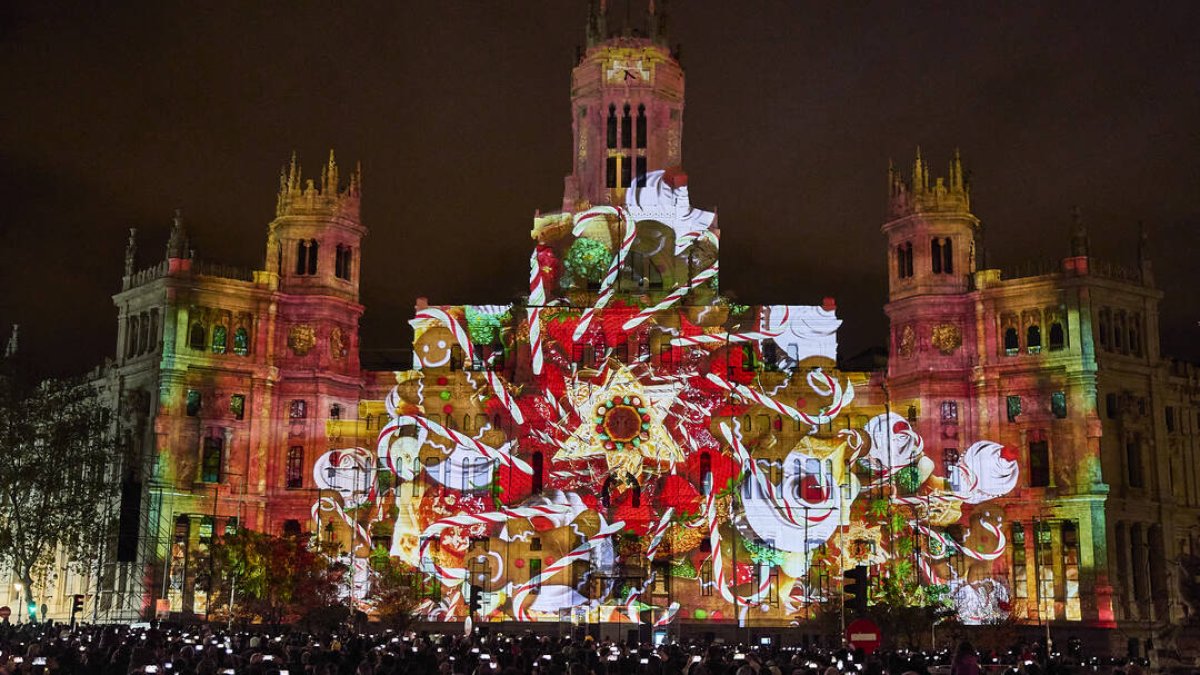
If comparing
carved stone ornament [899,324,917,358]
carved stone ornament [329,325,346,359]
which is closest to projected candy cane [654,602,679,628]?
carved stone ornament [899,324,917,358]

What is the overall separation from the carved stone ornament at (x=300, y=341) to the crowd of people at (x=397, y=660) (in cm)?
5094

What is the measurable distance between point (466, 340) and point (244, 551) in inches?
1135

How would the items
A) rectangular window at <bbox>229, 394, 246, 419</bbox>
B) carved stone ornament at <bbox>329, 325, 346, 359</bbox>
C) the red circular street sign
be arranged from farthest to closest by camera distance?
1. carved stone ornament at <bbox>329, 325, 346, 359</bbox>
2. rectangular window at <bbox>229, 394, 246, 419</bbox>
3. the red circular street sign

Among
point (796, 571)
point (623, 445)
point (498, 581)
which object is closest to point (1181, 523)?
point (796, 571)

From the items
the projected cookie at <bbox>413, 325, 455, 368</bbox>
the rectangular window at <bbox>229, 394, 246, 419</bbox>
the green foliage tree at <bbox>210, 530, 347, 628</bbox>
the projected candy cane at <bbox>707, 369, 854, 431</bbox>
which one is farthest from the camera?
the projected cookie at <bbox>413, 325, 455, 368</bbox>

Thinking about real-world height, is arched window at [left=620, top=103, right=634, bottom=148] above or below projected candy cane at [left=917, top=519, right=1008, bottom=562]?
above

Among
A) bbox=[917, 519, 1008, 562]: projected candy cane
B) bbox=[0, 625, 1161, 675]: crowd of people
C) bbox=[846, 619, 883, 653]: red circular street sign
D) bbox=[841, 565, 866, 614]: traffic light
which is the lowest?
bbox=[0, 625, 1161, 675]: crowd of people

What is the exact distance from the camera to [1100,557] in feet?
319

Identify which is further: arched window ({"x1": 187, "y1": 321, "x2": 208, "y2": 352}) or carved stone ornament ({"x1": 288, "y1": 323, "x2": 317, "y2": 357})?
carved stone ornament ({"x1": 288, "y1": 323, "x2": 317, "y2": 357})

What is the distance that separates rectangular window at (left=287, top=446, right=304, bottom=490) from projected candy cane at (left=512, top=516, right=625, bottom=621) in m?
18.7

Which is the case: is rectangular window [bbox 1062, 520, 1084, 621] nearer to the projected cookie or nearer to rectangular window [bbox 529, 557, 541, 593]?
rectangular window [bbox 529, 557, 541, 593]

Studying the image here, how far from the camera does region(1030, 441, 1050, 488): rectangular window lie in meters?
102

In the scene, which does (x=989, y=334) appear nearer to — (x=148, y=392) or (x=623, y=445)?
(x=623, y=445)

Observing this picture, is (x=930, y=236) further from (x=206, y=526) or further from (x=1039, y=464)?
(x=206, y=526)
